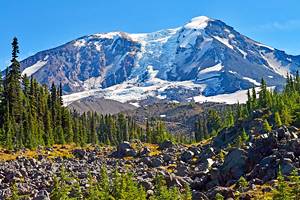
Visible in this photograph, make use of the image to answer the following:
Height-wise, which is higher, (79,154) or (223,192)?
(79,154)

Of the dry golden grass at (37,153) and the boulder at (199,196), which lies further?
the dry golden grass at (37,153)

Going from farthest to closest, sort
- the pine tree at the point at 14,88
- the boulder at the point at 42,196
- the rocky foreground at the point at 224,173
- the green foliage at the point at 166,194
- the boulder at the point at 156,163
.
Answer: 1. the pine tree at the point at 14,88
2. the boulder at the point at 156,163
3. the rocky foreground at the point at 224,173
4. the green foliage at the point at 166,194
5. the boulder at the point at 42,196

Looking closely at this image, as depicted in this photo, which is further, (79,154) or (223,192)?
(79,154)

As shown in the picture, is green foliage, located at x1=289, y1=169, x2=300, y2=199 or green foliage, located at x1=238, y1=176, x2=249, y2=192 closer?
green foliage, located at x1=289, y1=169, x2=300, y2=199

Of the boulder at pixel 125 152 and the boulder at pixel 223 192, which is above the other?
the boulder at pixel 125 152

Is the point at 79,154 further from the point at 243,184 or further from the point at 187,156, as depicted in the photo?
the point at 243,184

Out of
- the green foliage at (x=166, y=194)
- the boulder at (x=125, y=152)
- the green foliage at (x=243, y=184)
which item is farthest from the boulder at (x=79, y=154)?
the green foliage at (x=243, y=184)

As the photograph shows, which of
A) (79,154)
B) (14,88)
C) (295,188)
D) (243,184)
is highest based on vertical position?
(14,88)

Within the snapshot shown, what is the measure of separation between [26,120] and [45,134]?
7.33m

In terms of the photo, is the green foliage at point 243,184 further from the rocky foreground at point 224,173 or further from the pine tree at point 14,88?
the pine tree at point 14,88

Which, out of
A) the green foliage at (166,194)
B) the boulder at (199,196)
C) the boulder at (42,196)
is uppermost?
the boulder at (42,196)

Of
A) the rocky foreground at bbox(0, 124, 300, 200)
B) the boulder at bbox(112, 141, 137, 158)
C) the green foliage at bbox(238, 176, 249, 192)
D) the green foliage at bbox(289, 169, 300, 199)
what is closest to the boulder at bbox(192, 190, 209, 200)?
the rocky foreground at bbox(0, 124, 300, 200)

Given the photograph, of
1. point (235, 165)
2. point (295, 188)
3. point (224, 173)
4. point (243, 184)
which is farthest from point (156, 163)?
point (295, 188)

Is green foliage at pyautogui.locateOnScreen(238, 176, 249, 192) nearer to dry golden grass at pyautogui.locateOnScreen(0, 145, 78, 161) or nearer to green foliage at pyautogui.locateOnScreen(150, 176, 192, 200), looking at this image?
green foliage at pyautogui.locateOnScreen(150, 176, 192, 200)
